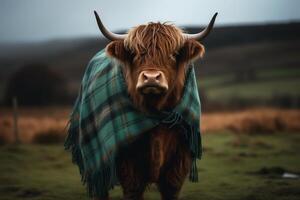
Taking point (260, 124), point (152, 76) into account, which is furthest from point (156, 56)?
point (260, 124)

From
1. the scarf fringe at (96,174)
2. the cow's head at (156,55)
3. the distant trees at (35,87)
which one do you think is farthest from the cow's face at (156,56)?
the distant trees at (35,87)

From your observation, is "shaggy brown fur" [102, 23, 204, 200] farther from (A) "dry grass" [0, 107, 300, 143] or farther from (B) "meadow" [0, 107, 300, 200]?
(A) "dry grass" [0, 107, 300, 143]

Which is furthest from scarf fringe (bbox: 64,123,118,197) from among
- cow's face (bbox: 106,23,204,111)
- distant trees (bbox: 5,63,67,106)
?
distant trees (bbox: 5,63,67,106)

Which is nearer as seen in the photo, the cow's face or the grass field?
the cow's face

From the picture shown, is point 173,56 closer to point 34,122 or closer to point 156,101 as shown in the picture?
point 156,101

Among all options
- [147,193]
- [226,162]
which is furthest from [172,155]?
[226,162]

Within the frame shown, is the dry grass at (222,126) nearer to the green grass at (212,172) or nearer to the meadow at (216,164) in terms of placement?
the meadow at (216,164)

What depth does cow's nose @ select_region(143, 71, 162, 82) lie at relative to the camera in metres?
5.28

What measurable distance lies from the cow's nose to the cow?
0.20 ft

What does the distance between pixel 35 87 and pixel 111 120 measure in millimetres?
19126

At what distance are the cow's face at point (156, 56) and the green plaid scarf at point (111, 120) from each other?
4.6 inches

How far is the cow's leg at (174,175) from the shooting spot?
6.11 meters

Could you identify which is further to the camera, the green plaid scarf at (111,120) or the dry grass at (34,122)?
the dry grass at (34,122)

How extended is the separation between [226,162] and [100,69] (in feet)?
16.8
